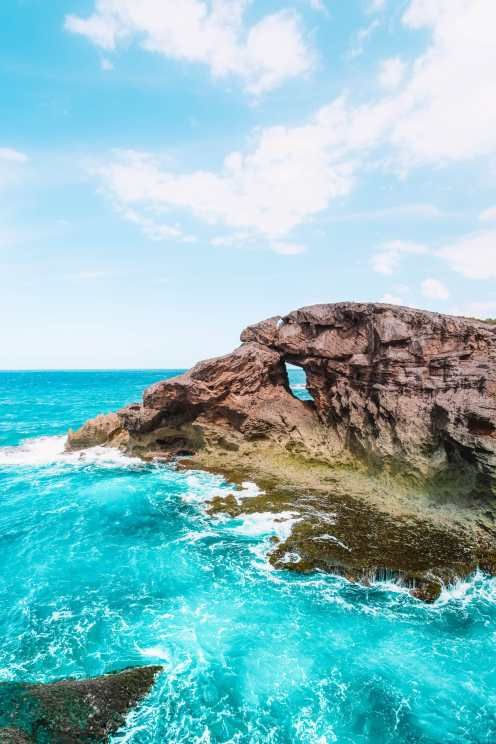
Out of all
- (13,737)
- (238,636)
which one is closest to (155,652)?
(238,636)

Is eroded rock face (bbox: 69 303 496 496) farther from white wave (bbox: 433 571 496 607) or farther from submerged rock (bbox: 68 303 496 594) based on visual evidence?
white wave (bbox: 433 571 496 607)

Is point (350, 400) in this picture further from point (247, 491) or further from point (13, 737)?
point (13, 737)

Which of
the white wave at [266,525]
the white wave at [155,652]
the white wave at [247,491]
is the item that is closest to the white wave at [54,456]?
the white wave at [247,491]

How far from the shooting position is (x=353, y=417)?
98.9 feet

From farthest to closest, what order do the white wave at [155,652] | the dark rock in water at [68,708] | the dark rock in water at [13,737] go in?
the white wave at [155,652] < the dark rock in water at [68,708] < the dark rock in water at [13,737]

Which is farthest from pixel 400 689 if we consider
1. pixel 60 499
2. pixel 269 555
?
pixel 60 499

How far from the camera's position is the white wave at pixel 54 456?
1432 inches

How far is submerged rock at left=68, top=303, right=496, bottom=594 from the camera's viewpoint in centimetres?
2280

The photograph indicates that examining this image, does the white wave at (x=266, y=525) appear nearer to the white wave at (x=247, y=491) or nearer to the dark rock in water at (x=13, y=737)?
the white wave at (x=247, y=491)

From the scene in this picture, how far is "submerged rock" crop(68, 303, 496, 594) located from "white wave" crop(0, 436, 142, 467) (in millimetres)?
1477

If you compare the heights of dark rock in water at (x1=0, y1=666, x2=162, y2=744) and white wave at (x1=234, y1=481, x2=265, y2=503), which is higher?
white wave at (x1=234, y1=481, x2=265, y2=503)

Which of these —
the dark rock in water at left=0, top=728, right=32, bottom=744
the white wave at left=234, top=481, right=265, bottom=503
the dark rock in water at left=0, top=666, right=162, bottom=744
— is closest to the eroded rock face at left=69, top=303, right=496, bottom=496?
the white wave at left=234, top=481, right=265, bottom=503

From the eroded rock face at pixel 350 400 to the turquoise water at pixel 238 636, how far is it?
8.14 metres

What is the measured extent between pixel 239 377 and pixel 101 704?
934 inches
